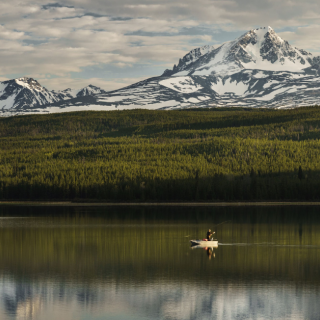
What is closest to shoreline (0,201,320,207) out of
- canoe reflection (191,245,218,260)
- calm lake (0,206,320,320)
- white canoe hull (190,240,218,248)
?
calm lake (0,206,320,320)

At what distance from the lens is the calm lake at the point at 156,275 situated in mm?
41781

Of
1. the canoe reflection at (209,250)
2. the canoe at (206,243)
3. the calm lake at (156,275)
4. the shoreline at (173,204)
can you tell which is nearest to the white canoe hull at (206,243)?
the canoe at (206,243)

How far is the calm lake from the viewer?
41781mm

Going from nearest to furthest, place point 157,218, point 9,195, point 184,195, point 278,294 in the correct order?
point 278,294, point 157,218, point 184,195, point 9,195

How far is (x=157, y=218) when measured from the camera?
123562 mm

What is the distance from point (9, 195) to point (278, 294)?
157m

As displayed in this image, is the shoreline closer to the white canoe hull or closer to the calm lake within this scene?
the calm lake

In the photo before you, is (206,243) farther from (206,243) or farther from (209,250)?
(209,250)

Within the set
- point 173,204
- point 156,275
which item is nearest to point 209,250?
point 156,275

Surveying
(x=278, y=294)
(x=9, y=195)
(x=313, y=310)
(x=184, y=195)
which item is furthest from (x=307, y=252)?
(x=9, y=195)

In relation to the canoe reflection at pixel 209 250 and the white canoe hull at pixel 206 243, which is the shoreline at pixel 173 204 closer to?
the white canoe hull at pixel 206 243

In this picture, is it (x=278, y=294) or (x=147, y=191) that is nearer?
(x=278, y=294)

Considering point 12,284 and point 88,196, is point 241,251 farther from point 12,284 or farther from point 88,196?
point 88,196

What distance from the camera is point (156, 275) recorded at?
178ft
